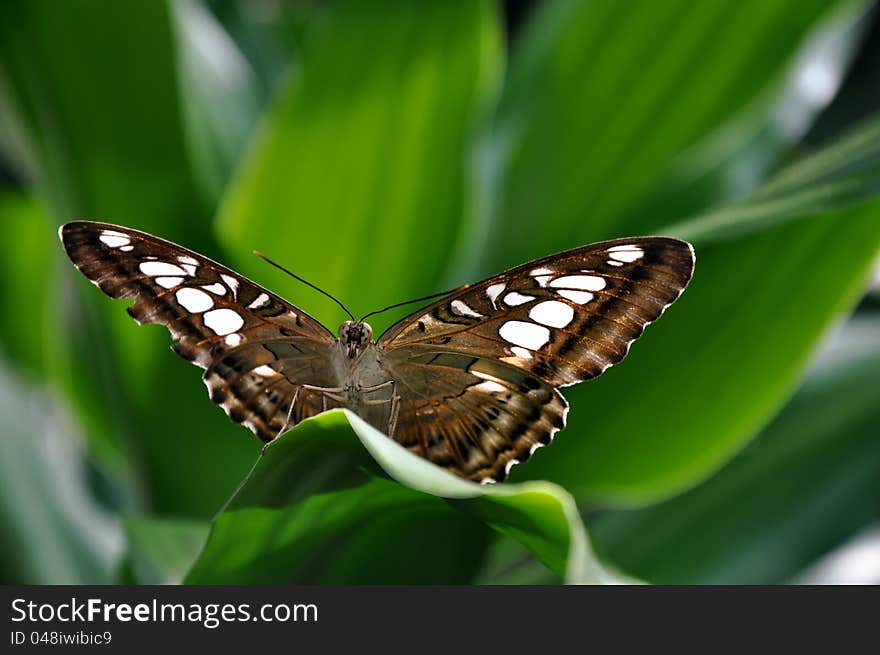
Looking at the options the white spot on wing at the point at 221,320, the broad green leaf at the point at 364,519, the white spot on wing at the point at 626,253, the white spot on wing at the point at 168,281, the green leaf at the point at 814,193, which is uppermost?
the green leaf at the point at 814,193

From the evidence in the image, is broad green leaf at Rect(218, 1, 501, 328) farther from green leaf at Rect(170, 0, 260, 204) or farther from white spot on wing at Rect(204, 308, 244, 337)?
white spot on wing at Rect(204, 308, 244, 337)

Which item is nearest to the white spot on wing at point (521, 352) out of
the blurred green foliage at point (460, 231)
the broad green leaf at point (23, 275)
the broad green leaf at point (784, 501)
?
the blurred green foliage at point (460, 231)

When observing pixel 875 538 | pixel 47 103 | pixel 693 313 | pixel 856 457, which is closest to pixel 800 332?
pixel 693 313

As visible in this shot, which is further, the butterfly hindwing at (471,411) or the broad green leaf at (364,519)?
the butterfly hindwing at (471,411)

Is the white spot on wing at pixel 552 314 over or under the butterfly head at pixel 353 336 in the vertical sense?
over

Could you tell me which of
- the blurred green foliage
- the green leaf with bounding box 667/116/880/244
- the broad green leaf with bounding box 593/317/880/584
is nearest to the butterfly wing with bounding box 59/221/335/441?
the blurred green foliage

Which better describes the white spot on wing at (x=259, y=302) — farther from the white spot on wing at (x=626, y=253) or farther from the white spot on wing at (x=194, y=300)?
the white spot on wing at (x=626, y=253)
